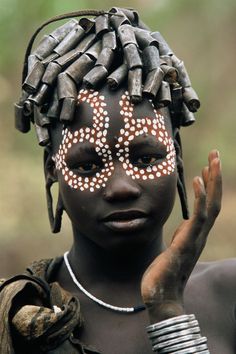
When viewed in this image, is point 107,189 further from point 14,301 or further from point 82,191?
point 14,301

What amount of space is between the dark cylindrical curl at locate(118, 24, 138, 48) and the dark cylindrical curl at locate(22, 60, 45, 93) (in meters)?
0.27

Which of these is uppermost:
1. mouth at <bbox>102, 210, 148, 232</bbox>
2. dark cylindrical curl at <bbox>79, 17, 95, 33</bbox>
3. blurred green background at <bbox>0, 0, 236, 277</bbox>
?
dark cylindrical curl at <bbox>79, 17, 95, 33</bbox>

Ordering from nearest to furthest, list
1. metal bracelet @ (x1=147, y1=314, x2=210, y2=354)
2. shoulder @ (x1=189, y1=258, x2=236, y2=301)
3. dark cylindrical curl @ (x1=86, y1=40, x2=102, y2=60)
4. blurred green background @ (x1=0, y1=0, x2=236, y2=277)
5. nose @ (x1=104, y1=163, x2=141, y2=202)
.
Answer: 1. metal bracelet @ (x1=147, y1=314, x2=210, y2=354)
2. nose @ (x1=104, y1=163, x2=141, y2=202)
3. dark cylindrical curl @ (x1=86, y1=40, x2=102, y2=60)
4. shoulder @ (x1=189, y1=258, x2=236, y2=301)
5. blurred green background @ (x1=0, y1=0, x2=236, y2=277)

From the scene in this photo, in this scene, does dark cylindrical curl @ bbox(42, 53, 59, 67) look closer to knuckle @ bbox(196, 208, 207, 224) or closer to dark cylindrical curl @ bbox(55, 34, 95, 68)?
dark cylindrical curl @ bbox(55, 34, 95, 68)

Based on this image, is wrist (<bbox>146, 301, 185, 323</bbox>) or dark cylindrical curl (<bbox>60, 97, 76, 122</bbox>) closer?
wrist (<bbox>146, 301, 185, 323</bbox>)

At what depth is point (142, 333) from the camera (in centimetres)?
412

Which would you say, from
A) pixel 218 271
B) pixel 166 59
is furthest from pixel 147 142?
pixel 218 271

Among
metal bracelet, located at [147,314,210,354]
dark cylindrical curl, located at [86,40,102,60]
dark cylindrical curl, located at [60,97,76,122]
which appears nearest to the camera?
metal bracelet, located at [147,314,210,354]

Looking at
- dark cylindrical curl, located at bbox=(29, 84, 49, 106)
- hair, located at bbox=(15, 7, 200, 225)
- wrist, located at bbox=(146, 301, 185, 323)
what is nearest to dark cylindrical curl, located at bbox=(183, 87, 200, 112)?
hair, located at bbox=(15, 7, 200, 225)

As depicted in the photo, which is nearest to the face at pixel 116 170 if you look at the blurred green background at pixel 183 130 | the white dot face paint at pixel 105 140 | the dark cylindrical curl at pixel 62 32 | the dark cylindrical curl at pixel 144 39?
the white dot face paint at pixel 105 140

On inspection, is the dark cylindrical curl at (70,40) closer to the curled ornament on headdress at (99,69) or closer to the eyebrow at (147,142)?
the curled ornament on headdress at (99,69)

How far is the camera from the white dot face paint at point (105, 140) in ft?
13.3

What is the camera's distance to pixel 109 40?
4.20 m

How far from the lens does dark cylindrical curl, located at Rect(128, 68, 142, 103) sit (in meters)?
4.05
